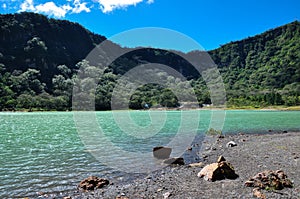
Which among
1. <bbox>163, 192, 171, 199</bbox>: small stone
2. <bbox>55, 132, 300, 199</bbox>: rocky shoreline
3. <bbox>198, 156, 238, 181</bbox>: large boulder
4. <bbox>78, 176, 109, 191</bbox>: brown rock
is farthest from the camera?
<bbox>198, 156, 238, 181</bbox>: large boulder

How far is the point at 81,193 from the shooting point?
10938 mm

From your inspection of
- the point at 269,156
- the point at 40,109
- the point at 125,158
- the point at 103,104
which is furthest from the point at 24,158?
the point at 103,104

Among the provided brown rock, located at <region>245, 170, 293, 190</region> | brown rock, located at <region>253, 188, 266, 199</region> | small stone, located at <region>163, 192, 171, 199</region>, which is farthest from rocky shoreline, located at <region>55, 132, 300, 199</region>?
brown rock, located at <region>245, 170, 293, 190</region>

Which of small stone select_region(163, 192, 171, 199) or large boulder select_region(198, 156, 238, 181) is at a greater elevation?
large boulder select_region(198, 156, 238, 181)

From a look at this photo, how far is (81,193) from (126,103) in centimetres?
17021

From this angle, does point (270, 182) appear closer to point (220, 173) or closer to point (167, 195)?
point (220, 173)

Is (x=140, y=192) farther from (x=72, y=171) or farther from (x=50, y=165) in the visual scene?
(x=50, y=165)

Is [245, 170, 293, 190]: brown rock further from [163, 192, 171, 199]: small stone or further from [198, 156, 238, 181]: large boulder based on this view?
[163, 192, 171, 199]: small stone

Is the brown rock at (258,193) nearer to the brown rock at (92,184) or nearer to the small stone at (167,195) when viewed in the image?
the small stone at (167,195)

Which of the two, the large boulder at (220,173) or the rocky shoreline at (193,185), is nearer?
the rocky shoreline at (193,185)

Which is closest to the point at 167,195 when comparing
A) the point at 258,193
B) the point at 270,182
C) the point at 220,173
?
the point at 220,173

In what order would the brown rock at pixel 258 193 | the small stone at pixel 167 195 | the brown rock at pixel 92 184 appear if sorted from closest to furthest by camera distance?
the brown rock at pixel 258 193 → the small stone at pixel 167 195 → the brown rock at pixel 92 184

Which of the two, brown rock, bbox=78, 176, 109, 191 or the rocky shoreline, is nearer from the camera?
the rocky shoreline

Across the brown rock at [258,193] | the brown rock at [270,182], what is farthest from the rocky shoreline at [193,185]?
the brown rock at [270,182]
